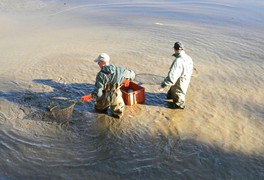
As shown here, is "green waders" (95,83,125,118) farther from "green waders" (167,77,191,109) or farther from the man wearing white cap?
"green waders" (167,77,191,109)

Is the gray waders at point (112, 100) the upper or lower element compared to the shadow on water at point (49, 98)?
upper

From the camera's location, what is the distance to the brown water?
6500 millimetres

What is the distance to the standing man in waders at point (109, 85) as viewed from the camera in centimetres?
723

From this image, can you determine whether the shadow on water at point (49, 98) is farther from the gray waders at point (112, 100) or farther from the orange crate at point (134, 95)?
the gray waders at point (112, 100)

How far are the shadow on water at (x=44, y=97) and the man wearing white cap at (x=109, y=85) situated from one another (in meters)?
0.80

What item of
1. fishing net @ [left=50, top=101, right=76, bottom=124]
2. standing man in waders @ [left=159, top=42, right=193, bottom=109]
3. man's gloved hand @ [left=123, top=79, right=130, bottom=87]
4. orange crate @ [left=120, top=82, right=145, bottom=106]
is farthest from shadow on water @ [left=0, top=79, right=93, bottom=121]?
standing man in waders @ [left=159, top=42, right=193, bottom=109]

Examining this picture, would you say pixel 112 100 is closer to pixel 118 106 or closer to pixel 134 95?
pixel 118 106

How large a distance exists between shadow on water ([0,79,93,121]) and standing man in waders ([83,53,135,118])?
796 mm

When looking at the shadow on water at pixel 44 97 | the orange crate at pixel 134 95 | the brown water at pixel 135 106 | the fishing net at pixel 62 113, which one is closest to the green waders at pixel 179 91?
the brown water at pixel 135 106

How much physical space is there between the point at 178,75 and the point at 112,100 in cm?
167

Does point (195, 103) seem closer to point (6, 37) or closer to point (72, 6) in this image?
point (6, 37)

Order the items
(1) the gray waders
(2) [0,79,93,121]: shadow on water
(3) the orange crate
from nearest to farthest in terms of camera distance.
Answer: (1) the gray waders, (2) [0,79,93,121]: shadow on water, (3) the orange crate

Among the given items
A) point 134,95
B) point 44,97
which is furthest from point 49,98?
point 134,95

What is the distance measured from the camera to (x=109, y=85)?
294 inches
